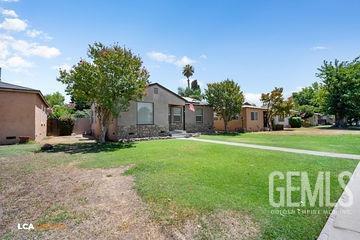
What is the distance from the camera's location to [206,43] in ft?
63.1

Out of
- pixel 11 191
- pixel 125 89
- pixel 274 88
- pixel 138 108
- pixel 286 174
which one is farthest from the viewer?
pixel 274 88

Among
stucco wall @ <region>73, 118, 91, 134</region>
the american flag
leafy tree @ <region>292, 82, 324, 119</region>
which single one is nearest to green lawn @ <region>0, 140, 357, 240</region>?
the american flag

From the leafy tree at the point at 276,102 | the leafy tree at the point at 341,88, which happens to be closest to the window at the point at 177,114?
the leafy tree at the point at 276,102

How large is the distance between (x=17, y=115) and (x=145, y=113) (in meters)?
9.09

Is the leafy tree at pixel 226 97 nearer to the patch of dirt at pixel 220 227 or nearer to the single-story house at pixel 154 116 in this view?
the single-story house at pixel 154 116

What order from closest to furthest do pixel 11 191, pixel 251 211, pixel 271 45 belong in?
1. pixel 251 211
2. pixel 11 191
3. pixel 271 45

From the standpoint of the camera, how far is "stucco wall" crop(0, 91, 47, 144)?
57.7 feet

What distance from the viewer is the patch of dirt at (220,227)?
4.35m

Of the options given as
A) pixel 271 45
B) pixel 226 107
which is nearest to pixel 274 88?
pixel 226 107

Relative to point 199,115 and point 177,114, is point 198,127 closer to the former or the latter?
point 199,115

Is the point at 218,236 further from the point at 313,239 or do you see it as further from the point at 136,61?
the point at 136,61

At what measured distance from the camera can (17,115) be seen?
18.1m

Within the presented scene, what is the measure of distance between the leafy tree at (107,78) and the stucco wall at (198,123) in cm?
988

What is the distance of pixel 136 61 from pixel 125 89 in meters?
2.01
